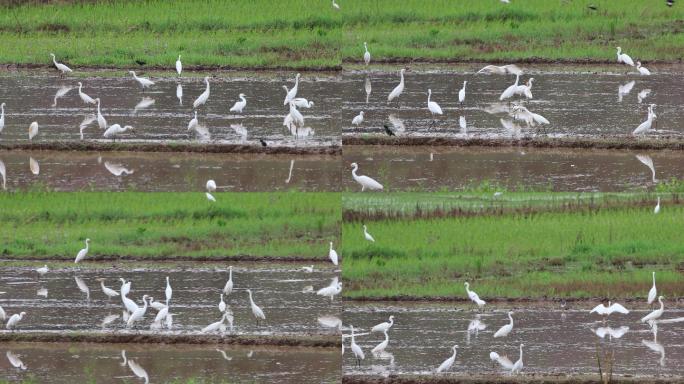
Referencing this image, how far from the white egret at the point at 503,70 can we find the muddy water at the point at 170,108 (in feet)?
4.07

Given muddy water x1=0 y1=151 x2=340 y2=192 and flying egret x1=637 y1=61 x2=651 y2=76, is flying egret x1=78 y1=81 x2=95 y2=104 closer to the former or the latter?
muddy water x1=0 y1=151 x2=340 y2=192

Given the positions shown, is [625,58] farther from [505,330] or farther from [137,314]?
[137,314]

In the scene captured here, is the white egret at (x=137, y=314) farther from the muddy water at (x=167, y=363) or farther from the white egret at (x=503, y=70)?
the white egret at (x=503, y=70)

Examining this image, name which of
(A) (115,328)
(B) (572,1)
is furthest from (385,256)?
(B) (572,1)

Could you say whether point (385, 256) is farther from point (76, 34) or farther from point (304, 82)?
point (76, 34)

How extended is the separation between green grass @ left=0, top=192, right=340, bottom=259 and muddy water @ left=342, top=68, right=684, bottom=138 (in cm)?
80

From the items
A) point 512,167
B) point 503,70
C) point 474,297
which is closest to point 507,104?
point 503,70

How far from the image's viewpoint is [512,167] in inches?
320

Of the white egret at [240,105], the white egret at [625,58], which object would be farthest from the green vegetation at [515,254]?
the white egret at [625,58]

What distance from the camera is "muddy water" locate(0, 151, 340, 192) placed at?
26.3 ft

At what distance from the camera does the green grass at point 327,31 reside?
32.3 feet

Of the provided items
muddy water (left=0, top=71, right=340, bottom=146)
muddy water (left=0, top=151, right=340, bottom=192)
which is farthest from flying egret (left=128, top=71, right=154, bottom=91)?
muddy water (left=0, top=151, right=340, bottom=192)

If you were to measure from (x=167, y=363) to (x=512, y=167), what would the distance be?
2643 mm

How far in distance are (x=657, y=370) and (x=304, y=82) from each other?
12.0ft
